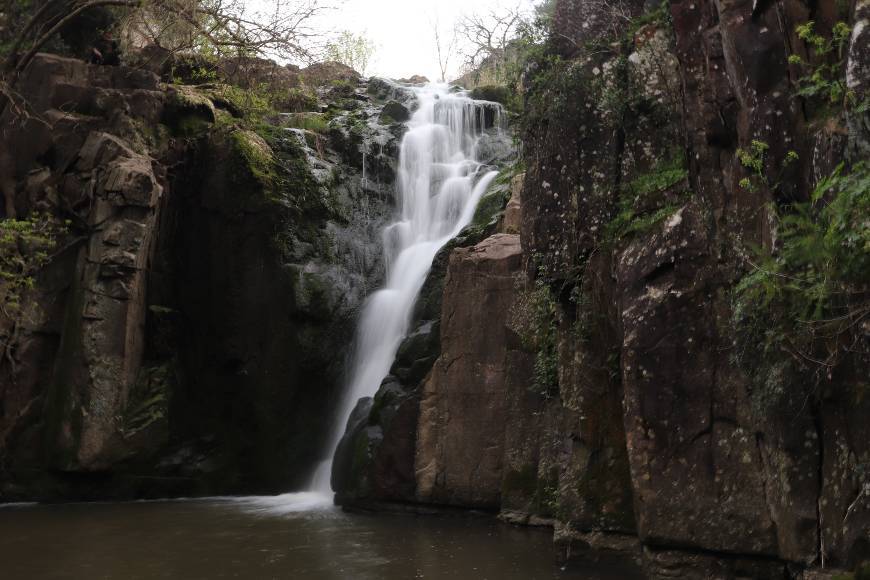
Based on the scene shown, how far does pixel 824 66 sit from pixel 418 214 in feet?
36.4

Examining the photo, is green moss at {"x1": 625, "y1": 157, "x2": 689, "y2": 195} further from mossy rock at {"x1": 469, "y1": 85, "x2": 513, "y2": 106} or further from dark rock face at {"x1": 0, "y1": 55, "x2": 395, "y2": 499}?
mossy rock at {"x1": 469, "y1": 85, "x2": 513, "y2": 106}

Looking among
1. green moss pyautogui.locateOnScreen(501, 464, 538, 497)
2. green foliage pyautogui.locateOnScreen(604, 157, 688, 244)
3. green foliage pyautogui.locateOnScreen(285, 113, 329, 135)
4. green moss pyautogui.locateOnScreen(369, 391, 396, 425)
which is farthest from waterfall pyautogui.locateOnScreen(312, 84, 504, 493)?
green foliage pyautogui.locateOnScreen(604, 157, 688, 244)

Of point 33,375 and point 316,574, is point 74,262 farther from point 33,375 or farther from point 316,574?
point 316,574

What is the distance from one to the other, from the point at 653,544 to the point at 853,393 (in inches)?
96.0

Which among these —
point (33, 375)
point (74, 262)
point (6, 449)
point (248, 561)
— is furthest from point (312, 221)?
point (248, 561)

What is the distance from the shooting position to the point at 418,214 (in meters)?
16.9

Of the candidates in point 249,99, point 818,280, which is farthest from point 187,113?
point 818,280

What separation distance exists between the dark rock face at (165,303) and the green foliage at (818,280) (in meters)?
9.32

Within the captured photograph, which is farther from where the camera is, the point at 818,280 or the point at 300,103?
the point at 300,103

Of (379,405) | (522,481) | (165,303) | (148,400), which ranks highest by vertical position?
(165,303)

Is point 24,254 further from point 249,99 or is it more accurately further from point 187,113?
point 249,99

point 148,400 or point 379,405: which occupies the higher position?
point 148,400

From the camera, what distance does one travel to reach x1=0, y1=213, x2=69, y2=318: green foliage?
44.8 ft

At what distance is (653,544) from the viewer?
755cm
